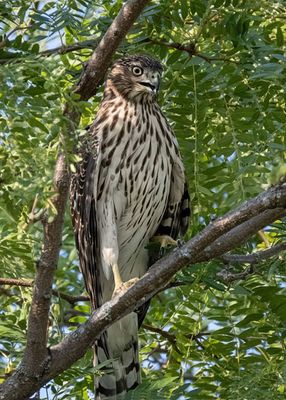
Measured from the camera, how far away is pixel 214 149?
4797 mm

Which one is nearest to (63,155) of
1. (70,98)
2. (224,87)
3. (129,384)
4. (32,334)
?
(70,98)

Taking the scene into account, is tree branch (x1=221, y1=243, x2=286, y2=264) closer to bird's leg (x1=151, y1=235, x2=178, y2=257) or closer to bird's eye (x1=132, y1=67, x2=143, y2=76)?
bird's leg (x1=151, y1=235, x2=178, y2=257)

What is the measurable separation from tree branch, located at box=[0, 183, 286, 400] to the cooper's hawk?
1069 millimetres

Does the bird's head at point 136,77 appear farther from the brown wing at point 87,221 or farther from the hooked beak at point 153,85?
the brown wing at point 87,221

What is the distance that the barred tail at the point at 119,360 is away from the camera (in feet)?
16.2

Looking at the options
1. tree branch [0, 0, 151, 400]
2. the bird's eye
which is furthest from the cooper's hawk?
tree branch [0, 0, 151, 400]

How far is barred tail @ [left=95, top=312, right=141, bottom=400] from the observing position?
16.2 ft

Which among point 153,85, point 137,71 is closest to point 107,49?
point 153,85

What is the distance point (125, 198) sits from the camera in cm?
518

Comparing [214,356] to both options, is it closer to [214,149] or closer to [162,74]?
[214,149]

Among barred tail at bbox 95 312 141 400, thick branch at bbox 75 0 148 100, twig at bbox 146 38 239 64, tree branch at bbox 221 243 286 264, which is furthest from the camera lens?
barred tail at bbox 95 312 141 400

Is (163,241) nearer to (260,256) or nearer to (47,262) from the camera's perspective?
(260,256)

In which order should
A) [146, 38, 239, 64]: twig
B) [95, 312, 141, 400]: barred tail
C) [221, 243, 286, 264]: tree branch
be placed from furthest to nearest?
[95, 312, 141, 400]: barred tail, [146, 38, 239, 64]: twig, [221, 243, 286, 264]: tree branch

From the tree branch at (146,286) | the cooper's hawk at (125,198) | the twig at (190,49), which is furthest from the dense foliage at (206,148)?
the cooper's hawk at (125,198)
